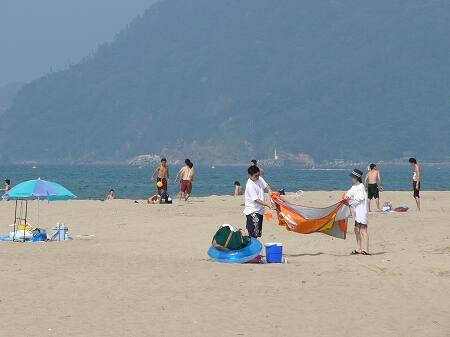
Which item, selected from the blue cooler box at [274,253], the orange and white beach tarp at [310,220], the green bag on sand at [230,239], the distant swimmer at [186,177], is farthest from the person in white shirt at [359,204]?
the distant swimmer at [186,177]

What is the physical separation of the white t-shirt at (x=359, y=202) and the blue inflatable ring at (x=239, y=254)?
1889mm

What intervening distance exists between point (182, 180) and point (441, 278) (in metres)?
16.9

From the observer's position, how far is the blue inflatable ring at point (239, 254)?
14477 mm

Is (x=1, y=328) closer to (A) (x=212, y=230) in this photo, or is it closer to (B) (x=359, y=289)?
(B) (x=359, y=289)

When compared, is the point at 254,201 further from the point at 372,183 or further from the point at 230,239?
the point at 372,183

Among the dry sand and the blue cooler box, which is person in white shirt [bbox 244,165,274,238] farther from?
the dry sand

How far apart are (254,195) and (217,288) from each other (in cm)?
318

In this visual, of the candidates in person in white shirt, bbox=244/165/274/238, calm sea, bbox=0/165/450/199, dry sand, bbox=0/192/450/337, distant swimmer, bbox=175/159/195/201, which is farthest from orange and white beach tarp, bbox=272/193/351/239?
calm sea, bbox=0/165/450/199

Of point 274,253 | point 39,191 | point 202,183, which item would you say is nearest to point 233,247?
point 274,253

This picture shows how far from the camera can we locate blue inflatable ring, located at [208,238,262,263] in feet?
47.5

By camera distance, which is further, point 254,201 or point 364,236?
point 364,236

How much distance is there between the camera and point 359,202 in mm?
15594

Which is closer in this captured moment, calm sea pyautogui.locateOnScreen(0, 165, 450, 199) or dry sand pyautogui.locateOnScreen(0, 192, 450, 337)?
dry sand pyautogui.locateOnScreen(0, 192, 450, 337)

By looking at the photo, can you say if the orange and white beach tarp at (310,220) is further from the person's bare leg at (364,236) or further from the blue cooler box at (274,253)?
the blue cooler box at (274,253)
